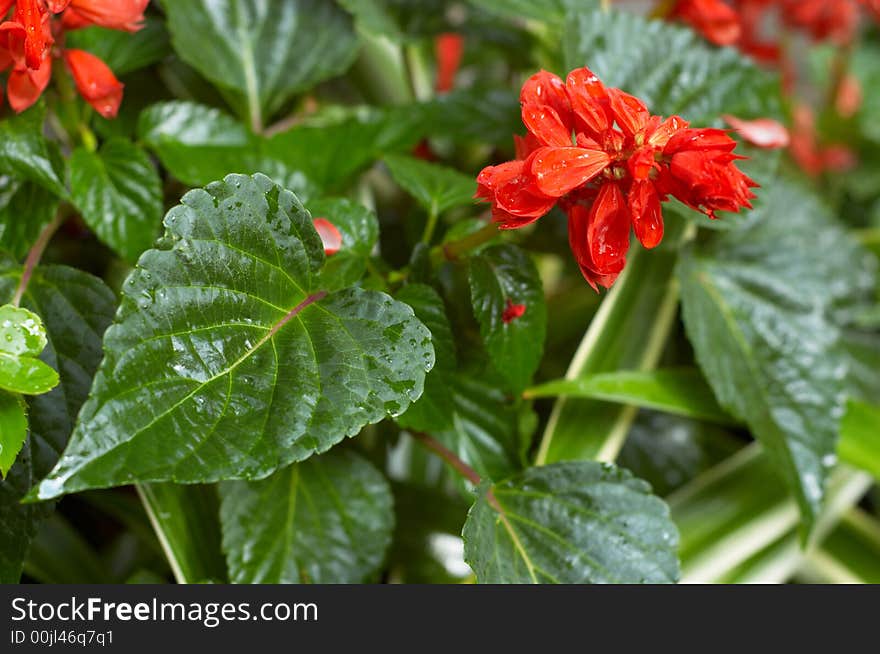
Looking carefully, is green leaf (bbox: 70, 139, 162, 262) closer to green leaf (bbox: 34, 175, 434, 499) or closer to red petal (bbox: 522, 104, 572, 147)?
green leaf (bbox: 34, 175, 434, 499)

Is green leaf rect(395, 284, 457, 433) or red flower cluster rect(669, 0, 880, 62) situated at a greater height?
red flower cluster rect(669, 0, 880, 62)

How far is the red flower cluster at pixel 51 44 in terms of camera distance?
0.33 m

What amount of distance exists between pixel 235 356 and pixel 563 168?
0.15 m

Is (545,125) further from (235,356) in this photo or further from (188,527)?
(188,527)

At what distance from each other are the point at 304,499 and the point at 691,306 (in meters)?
0.27

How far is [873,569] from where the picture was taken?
615mm

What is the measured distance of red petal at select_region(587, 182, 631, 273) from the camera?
1.08 feet

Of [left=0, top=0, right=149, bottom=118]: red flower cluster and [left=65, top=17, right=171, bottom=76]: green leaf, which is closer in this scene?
[left=0, top=0, right=149, bottom=118]: red flower cluster

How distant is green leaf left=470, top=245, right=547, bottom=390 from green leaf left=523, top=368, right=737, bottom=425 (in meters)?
0.07

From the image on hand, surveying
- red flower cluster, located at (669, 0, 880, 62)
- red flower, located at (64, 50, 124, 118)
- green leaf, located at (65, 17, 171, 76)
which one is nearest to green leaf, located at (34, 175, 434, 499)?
red flower, located at (64, 50, 124, 118)

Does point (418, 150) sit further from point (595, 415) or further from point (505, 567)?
point (505, 567)

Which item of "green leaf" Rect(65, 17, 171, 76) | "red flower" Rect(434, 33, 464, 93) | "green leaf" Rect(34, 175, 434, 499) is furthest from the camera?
"red flower" Rect(434, 33, 464, 93)

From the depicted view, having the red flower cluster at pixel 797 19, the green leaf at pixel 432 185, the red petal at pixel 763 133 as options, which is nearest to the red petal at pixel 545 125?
the green leaf at pixel 432 185

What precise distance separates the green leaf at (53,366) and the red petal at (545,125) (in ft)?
0.70
